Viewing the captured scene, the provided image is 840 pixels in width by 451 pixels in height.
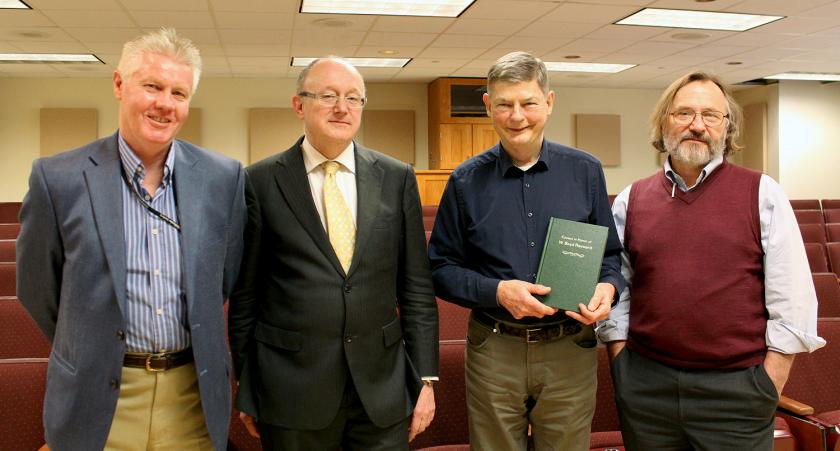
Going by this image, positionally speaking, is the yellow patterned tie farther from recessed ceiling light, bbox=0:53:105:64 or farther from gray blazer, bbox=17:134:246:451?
recessed ceiling light, bbox=0:53:105:64

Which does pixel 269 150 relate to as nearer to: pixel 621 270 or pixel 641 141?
pixel 641 141

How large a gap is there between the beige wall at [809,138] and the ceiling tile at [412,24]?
27.0 ft

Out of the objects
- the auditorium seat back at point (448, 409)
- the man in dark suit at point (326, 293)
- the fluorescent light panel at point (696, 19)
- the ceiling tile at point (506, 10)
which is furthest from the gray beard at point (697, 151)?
the fluorescent light panel at point (696, 19)

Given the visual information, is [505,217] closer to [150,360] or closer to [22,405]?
[150,360]

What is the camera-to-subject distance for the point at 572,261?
185 centimetres

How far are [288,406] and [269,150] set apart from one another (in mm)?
10710

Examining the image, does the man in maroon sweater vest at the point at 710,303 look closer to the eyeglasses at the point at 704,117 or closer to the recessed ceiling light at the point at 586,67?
the eyeglasses at the point at 704,117

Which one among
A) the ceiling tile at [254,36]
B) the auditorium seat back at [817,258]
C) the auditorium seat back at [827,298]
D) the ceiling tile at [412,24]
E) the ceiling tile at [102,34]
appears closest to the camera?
the auditorium seat back at [827,298]

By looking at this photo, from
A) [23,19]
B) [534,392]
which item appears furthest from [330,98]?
[23,19]

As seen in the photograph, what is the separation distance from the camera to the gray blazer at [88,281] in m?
1.54

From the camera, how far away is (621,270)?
84.4 inches

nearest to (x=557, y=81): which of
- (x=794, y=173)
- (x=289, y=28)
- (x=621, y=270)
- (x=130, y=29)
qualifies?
(x=794, y=173)

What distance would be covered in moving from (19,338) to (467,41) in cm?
684

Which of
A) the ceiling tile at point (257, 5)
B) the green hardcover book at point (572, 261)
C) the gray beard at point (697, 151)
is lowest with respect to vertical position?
the green hardcover book at point (572, 261)
